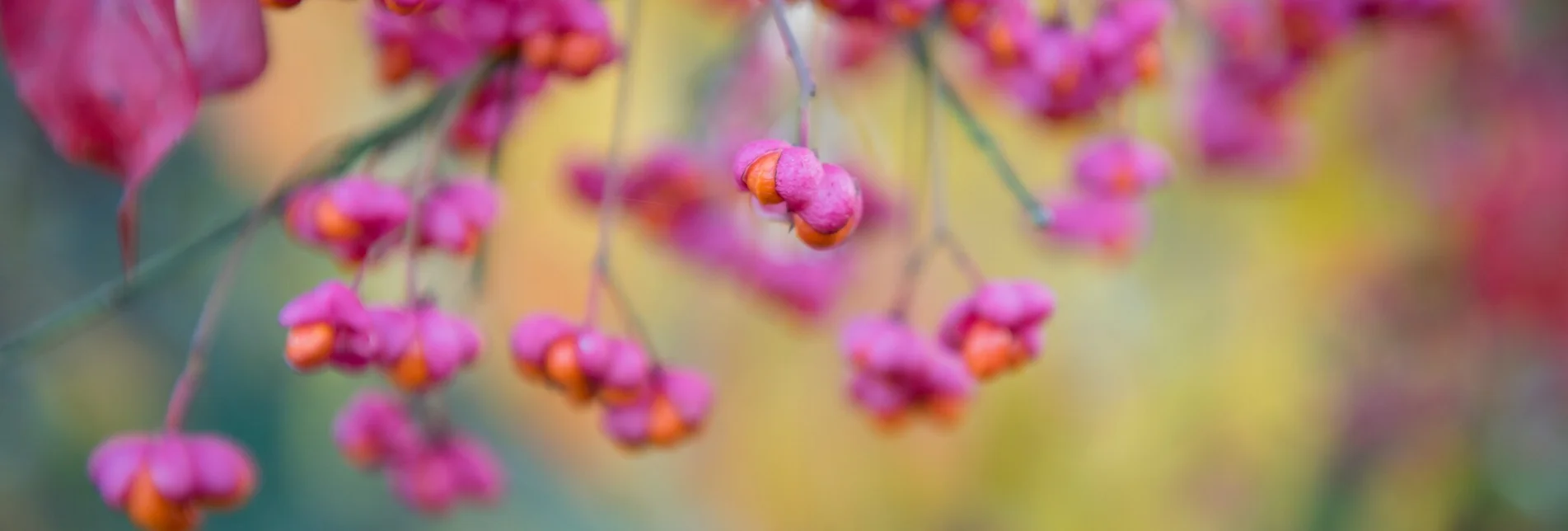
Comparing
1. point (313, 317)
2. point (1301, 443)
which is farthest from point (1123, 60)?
point (1301, 443)

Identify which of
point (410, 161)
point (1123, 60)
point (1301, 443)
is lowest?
point (1301, 443)

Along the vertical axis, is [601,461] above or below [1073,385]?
below

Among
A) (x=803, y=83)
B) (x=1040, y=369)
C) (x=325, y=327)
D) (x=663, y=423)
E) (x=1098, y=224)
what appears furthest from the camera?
(x=1040, y=369)

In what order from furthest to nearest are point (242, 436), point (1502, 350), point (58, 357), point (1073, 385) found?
1. point (1073, 385)
2. point (1502, 350)
3. point (242, 436)
4. point (58, 357)

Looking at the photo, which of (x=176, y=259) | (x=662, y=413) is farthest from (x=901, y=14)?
(x=176, y=259)

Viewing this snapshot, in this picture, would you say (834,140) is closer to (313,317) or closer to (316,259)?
(313,317)

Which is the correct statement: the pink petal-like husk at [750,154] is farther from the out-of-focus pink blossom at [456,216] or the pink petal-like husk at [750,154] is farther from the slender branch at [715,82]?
the slender branch at [715,82]

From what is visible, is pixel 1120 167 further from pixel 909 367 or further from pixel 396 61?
pixel 396 61
